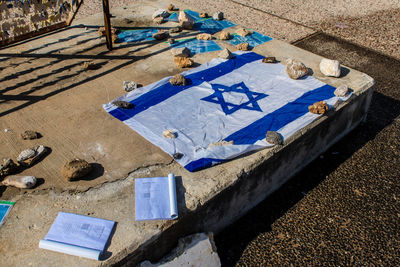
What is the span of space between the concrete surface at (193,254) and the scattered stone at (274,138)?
1.34 metres

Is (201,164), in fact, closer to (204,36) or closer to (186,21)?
(204,36)

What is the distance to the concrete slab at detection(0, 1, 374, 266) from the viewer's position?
10.6 feet

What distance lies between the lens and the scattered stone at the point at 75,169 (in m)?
3.65

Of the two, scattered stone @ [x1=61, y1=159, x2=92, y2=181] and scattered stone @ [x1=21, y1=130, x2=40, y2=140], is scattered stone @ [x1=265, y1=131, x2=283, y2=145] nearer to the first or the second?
scattered stone @ [x1=61, y1=159, x2=92, y2=181]

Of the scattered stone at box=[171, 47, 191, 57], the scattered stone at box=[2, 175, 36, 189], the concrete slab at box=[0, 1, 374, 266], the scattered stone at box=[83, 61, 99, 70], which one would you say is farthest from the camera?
the scattered stone at box=[171, 47, 191, 57]

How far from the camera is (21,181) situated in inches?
141

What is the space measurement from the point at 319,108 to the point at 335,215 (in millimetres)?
1366

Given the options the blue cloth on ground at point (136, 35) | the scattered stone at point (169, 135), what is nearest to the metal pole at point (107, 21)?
the blue cloth on ground at point (136, 35)

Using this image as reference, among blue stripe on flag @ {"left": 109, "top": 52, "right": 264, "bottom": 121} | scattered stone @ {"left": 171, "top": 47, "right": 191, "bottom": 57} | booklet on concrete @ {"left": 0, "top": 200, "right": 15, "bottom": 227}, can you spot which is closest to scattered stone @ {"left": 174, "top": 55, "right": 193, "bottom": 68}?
scattered stone @ {"left": 171, "top": 47, "right": 191, "bottom": 57}

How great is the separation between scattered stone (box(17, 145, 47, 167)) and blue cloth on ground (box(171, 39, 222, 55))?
10.3ft

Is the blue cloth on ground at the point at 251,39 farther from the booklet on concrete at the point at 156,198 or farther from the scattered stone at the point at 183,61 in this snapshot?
the booklet on concrete at the point at 156,198

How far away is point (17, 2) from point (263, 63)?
13.0ft

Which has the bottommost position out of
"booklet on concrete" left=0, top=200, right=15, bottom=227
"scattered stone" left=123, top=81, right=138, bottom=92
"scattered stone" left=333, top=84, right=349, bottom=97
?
"booklet on concrete" left=0, top=200, right=15, bottom=227

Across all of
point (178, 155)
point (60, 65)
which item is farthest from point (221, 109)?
point (60, 65)
